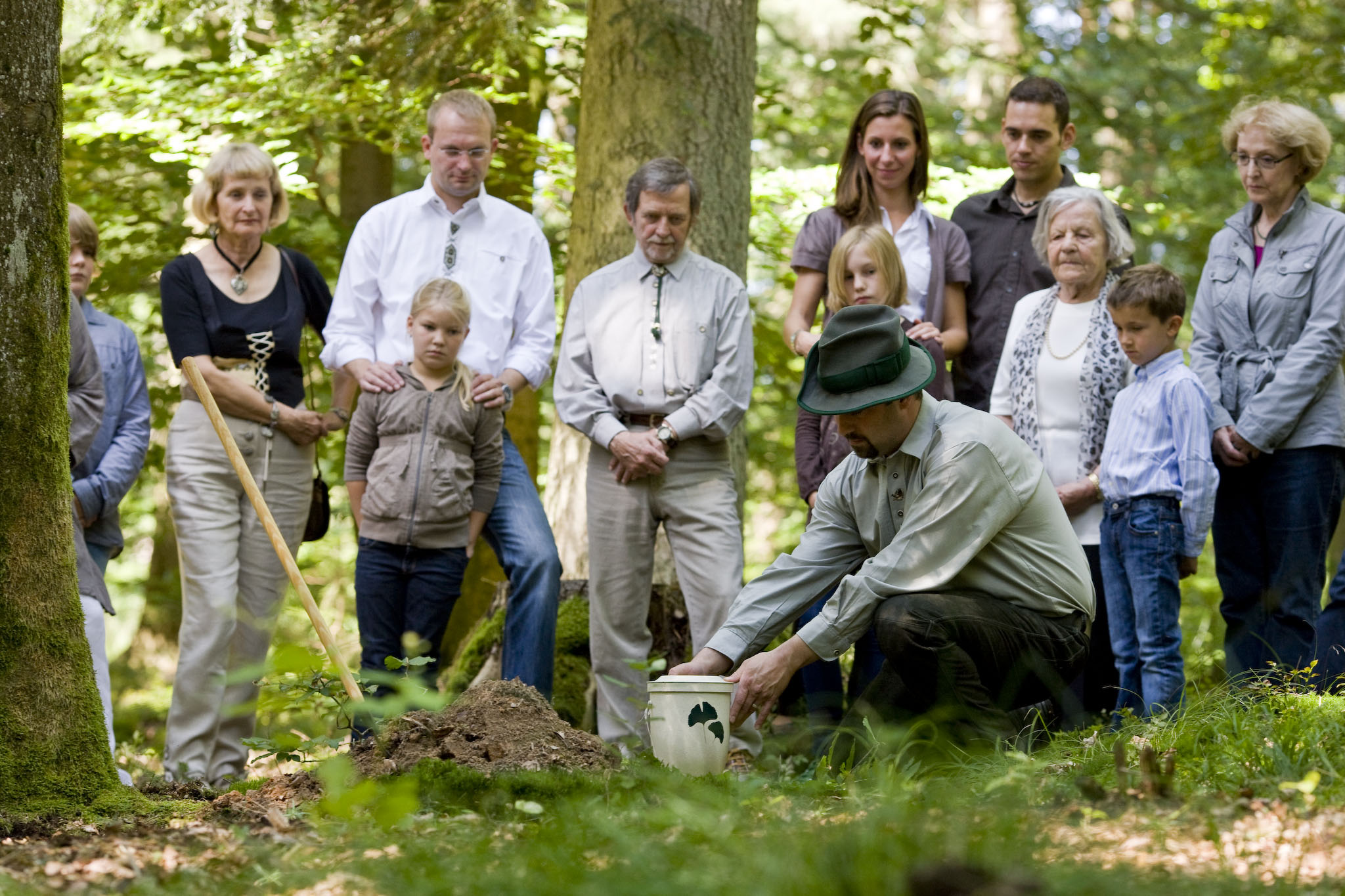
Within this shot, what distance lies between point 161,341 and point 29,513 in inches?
315

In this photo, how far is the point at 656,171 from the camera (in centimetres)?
512

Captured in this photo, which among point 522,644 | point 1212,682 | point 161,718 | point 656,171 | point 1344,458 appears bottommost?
point 161,718

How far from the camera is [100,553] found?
17.6ft

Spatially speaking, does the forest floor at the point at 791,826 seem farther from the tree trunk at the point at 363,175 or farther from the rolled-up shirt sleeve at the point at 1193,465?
the tree trunk at the point at 363,175

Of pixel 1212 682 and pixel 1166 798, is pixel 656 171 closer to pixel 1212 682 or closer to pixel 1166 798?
pixel 1166 798

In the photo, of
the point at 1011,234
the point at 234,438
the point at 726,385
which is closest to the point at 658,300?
the point at 726,385

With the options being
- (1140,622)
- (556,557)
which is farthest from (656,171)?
(1140,622)

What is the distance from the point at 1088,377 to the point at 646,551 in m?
1.85

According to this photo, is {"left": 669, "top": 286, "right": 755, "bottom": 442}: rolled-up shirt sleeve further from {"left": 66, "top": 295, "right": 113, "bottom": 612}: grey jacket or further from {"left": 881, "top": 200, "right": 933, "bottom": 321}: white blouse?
{"left": 66, "top": 295, "right": 113, "bottom": 612}: grey jacket

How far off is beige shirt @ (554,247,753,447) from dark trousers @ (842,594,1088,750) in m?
1.45

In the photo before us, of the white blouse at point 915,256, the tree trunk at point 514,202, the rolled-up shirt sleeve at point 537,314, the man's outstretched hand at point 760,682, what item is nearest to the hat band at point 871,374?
the man's outstretched hand at point 760,682

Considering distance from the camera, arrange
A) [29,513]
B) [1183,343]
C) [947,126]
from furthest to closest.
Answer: [1183,343] → [947,126] → [29,513]

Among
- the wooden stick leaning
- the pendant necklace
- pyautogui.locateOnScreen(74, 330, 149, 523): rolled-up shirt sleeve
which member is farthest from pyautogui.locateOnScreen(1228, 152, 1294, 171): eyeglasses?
pyautogui.locateOnScreen(74, 330, 149, 523): rolled-up shirt sleeve

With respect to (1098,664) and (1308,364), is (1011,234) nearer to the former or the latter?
(1308,364)
